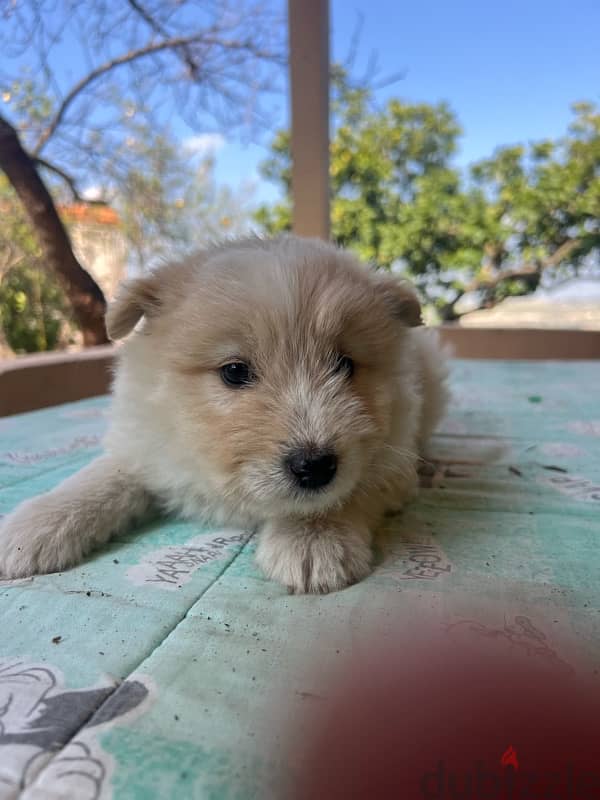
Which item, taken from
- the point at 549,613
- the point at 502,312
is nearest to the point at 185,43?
the point at 502,312

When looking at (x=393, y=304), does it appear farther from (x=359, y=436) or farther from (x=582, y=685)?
(x=582, y=685)

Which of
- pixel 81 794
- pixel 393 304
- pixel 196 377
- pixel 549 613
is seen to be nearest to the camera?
pixel 81 794

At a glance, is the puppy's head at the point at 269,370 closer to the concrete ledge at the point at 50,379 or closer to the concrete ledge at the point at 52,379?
the concrete ledge at the point at 52,379

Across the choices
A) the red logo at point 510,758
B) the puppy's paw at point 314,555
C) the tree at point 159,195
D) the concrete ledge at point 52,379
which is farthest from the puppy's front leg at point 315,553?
the tree at point 159,195

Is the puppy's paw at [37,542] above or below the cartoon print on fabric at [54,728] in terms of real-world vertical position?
above

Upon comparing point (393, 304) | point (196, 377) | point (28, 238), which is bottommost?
point (196, 377)

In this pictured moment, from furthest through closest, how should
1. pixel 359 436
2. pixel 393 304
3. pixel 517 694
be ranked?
pixel 393 304 → pixel 359 436 → pixel 517 694

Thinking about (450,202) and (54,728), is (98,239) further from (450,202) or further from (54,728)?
(54,728)
